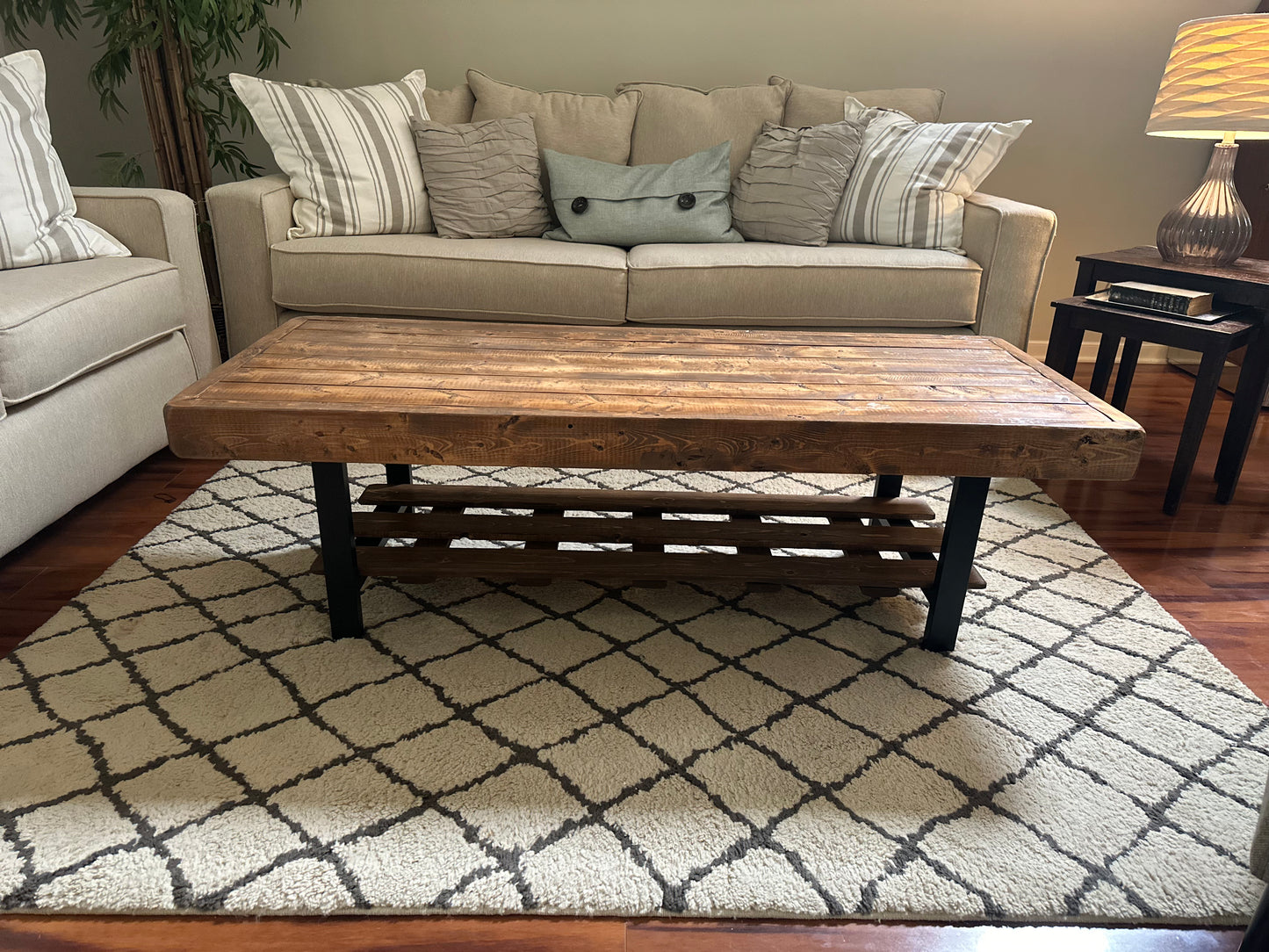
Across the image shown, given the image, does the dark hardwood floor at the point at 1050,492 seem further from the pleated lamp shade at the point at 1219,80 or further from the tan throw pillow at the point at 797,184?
the tan throw pillow at the point at 797,184

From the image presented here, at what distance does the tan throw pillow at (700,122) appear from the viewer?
2.83 meters

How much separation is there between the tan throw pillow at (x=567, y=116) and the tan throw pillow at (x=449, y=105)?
0.16ft

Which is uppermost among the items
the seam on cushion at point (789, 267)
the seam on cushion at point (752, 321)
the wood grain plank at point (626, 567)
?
the seam on cushion at point (789, 267)

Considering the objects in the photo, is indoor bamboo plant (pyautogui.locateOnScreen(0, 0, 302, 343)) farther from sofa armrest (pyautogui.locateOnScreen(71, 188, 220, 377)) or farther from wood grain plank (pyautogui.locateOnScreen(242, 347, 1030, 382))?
wood grain plank (pyautogui.locateOnScreen(242, 347, 1030, 382))

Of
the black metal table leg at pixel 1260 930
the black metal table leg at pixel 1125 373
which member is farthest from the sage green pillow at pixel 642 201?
the black metal table leg at pixel 1260 930

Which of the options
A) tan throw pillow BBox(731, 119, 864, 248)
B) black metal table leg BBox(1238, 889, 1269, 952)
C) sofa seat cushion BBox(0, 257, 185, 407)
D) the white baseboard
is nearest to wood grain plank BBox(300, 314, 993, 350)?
sofa seat cushion BBox(0, 257, 185, 407)

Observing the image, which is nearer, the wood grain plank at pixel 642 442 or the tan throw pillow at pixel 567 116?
the wood grain plank at pixel 642 442

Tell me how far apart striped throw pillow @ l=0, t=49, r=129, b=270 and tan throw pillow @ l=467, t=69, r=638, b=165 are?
1226 millimetres

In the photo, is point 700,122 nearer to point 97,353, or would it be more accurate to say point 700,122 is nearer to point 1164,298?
point 1164,298

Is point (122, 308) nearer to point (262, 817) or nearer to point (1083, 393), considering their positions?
point (262, 817)

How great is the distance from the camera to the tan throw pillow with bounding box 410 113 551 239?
2.63 m

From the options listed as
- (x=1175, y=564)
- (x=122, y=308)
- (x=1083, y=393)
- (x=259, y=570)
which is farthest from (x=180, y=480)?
(x=1175, y=564)

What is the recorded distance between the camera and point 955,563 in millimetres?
1434

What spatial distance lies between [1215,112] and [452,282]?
201cm
